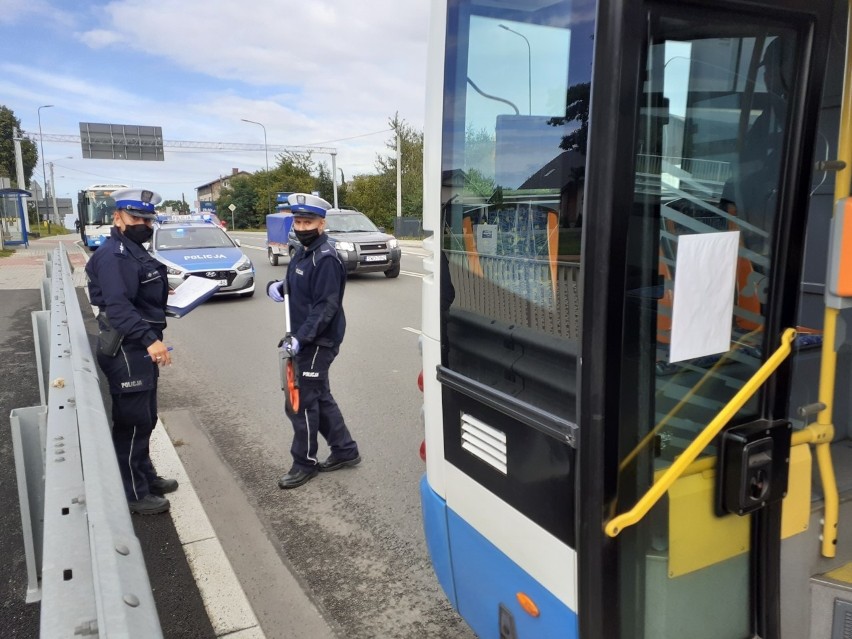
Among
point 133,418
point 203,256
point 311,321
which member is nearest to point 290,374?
point 311,321

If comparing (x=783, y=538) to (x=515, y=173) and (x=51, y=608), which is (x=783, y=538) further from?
(x=51, y=608)

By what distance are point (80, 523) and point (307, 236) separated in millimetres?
2790

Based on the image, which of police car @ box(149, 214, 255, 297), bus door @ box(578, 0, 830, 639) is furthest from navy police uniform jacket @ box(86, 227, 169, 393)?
police car @ box(149, 214, 255, 297)

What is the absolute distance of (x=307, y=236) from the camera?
13.8 feet

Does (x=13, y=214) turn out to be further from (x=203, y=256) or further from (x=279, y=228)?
(x=203, y=256)

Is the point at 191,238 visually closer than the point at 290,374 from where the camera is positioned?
No

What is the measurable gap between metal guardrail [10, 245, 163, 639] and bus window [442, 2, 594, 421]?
1.06 meters

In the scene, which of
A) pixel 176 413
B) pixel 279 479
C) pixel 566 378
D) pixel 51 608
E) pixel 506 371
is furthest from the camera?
pixel 176 413

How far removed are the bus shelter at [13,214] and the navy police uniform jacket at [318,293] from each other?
1142 inches

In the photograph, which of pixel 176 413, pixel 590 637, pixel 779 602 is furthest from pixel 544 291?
pixel 176 413

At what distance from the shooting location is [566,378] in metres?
1.67

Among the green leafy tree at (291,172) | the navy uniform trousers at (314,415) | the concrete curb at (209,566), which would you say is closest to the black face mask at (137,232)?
the navy uniform trousers at (314,415)

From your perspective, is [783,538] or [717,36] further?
[783,538]

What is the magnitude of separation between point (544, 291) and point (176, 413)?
518cm
